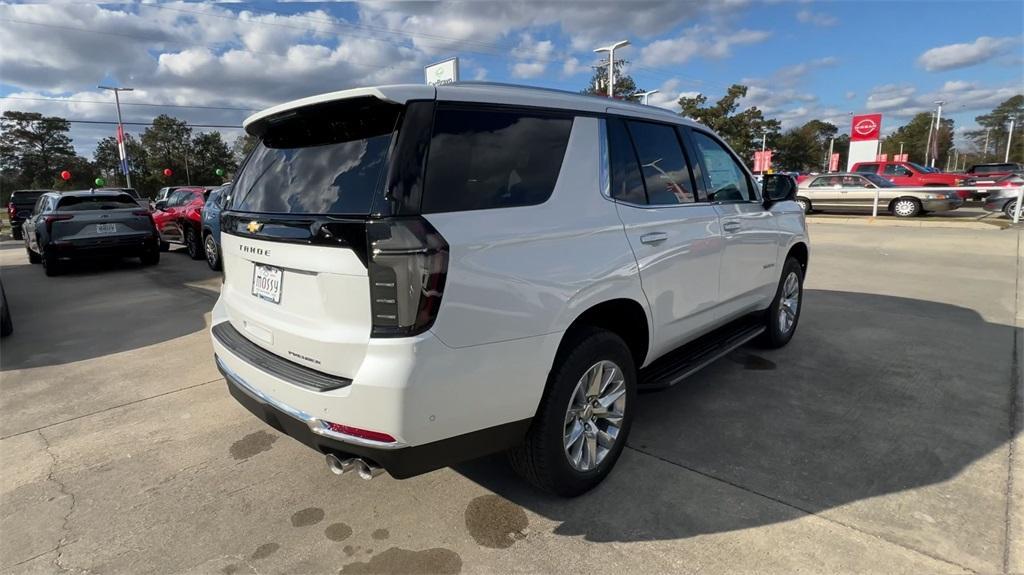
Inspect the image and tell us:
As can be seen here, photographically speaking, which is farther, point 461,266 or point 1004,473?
point 1004,473

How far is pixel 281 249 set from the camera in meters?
2.36

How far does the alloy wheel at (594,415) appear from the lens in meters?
2.61

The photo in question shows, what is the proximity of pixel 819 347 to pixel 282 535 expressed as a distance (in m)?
4.57

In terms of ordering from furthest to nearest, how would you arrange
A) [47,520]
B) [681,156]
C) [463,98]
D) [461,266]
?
[681,156]
[47,520]
[463,98]
[461,266]

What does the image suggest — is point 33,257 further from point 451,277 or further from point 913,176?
point 913,176

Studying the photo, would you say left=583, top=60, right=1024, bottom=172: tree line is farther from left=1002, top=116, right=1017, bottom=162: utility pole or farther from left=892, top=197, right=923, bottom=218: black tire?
left=892, top=197, right=923, bottom=218: black tire

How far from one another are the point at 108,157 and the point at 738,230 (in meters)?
86.6

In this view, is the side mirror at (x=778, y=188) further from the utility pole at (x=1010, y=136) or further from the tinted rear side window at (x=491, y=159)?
the utility pole at (x=1010, y=136)

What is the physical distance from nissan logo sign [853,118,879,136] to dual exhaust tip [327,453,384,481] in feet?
119

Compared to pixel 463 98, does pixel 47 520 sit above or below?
below

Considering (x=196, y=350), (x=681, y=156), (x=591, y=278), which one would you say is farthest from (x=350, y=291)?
(x=196, y=350)

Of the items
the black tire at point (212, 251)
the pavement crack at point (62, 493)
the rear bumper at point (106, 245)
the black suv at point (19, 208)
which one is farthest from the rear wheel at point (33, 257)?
the pavement crack at point (62, 493)

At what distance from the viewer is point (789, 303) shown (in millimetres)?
5004

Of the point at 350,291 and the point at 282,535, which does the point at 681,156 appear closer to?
the point at 350,291
